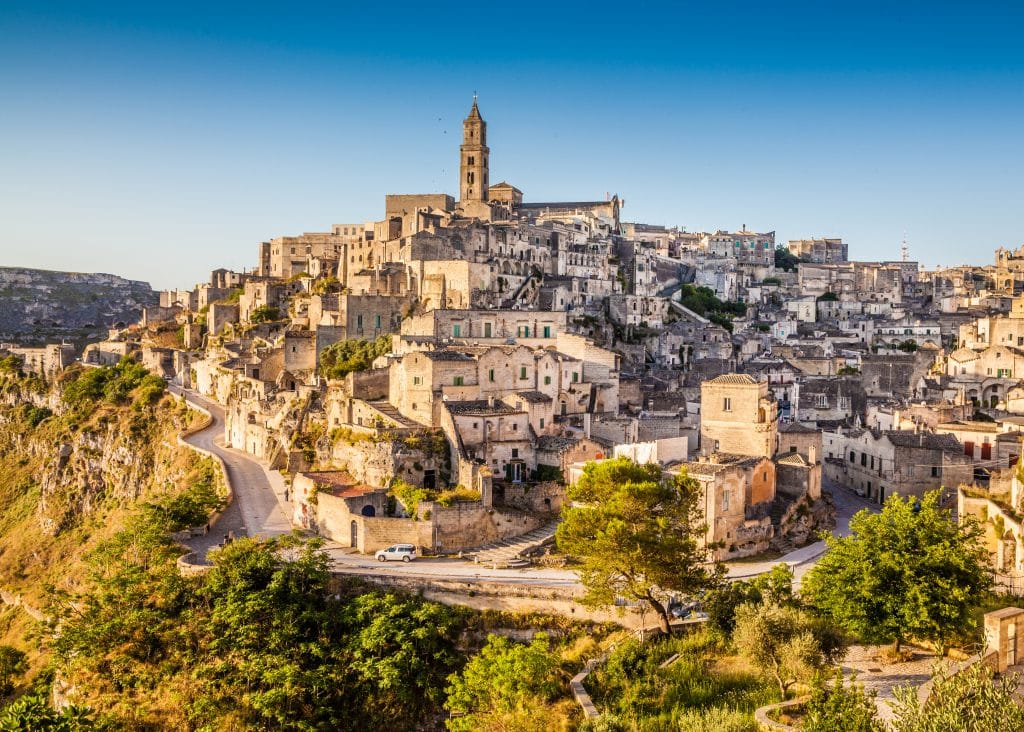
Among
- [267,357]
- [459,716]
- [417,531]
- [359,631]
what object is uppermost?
[267,357]

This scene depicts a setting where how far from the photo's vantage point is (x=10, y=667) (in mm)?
31922

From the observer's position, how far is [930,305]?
89.2m

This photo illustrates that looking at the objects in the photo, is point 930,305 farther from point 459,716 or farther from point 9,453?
point 9,453

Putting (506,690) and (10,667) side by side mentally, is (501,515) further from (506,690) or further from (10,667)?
(10,667)

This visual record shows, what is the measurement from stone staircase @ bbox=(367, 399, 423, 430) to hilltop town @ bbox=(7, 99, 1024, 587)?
206 mm

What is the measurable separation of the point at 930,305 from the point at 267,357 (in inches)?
2822

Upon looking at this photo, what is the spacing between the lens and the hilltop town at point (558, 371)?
34.1 metres

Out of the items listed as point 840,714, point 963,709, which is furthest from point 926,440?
point 963,709

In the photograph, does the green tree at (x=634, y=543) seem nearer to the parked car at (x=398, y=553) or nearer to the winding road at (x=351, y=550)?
the winding road at (x=351, y=550)

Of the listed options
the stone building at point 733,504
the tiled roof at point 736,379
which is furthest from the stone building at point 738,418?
the stone building at point 733,504

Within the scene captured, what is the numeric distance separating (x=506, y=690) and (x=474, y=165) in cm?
7788

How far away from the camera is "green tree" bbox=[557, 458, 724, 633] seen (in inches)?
966

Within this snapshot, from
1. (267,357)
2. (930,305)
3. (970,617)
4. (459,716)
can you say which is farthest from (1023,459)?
(930,305)

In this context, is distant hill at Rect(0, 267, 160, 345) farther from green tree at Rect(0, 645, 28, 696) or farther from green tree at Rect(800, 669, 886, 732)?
green tree at Rect(800, 669, 886, 732)
